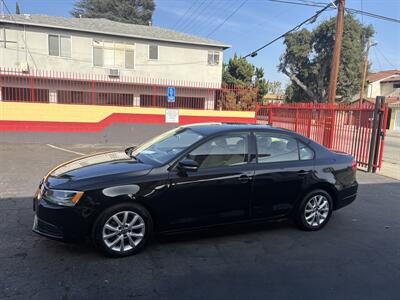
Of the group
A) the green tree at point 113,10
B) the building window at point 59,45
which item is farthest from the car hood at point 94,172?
the green tree at point 113,10

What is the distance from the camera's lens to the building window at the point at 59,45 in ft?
70.7

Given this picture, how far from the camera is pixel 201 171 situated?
406 centimetres

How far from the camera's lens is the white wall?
2083 centimetres

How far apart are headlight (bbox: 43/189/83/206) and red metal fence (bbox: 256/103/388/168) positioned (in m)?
8.47

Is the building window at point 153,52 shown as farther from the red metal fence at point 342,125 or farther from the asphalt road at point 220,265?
the asphalt road at point 220,265

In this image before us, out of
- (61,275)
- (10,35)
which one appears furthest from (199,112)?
(10,35)

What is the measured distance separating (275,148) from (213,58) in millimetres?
21887

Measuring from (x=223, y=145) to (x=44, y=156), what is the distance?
7870 millimetres

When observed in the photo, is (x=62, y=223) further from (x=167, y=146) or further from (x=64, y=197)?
(x=167, y=146)

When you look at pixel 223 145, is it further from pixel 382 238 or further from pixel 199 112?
pixel 199 112

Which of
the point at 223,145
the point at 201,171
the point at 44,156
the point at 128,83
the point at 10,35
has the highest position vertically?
the point at 10,35

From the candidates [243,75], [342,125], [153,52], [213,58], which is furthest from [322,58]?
[342,125]

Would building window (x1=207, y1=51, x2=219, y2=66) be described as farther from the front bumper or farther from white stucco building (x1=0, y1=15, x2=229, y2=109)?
the front bumper

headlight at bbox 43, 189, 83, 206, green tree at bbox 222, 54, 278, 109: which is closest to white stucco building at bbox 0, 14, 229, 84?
green tree at bbox 222, 54, 278, 109
